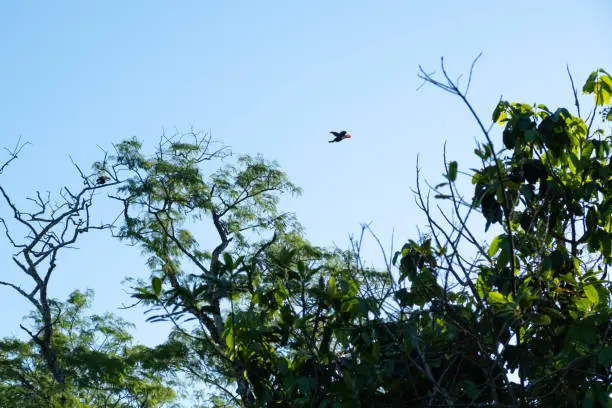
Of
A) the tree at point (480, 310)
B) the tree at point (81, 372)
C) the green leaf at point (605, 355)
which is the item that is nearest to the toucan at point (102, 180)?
the tree at point (81, 372)

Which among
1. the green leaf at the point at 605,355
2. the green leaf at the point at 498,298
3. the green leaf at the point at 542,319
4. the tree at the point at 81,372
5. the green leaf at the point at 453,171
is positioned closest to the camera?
the green leaf at the point at 605,355

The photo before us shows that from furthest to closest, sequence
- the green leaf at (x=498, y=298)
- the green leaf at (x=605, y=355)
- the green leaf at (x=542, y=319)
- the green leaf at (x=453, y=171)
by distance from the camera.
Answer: the green leaf at (x=453, y=171)
the green leaf at (x=542, y=319)
the green leaf at (x=498, y=298)
the green leaf at (x=605, y=355)

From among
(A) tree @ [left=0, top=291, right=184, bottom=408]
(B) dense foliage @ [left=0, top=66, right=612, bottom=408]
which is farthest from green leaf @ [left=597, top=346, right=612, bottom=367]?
(A) tree @ [left=0, top=291, right=184, bottom=408]

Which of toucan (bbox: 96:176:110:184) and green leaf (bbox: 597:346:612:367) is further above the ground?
toucan (bbox: 96:176:110:184)

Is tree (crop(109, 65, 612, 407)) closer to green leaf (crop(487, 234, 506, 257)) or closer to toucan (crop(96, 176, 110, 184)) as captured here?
green leaf (crop(487, 234, 506, 257))

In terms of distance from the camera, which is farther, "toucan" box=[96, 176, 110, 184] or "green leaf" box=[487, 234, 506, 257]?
"toucan" box=[96, 176, 110, 184]

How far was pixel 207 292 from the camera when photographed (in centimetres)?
376

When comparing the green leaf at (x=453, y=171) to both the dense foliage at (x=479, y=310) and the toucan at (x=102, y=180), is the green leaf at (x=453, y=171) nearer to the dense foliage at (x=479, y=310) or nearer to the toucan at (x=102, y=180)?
the dense foliage at (x=479, y=310)

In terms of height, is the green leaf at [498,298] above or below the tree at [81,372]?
below

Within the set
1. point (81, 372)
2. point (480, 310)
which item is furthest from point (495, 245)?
point (81, 372)

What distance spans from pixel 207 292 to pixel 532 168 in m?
1.60

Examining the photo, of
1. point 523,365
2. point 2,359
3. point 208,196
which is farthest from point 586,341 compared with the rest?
point 2,359

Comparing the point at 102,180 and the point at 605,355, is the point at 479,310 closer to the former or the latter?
the point at 605,355

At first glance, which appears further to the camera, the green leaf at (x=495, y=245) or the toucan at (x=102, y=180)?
the toucan at (x=102, y=180)
